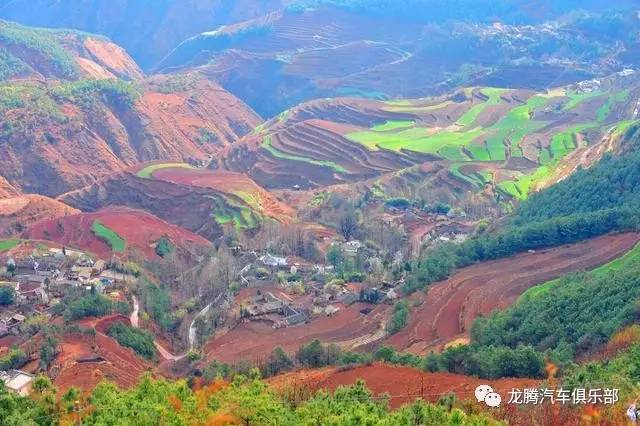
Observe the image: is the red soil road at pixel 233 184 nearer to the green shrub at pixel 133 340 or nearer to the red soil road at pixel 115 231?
the red soil road at pixel 115 231

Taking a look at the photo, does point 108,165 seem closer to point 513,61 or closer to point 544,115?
point 544,115

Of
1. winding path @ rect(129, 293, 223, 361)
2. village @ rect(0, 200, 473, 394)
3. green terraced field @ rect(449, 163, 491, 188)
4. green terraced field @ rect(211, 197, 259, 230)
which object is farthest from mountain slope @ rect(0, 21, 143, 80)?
winding path @ rect(129, 293, 223, 361)

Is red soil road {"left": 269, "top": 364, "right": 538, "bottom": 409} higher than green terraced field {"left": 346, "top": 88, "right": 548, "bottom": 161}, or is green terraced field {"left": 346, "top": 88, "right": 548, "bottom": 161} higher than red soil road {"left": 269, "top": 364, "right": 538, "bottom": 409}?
green terraced field {"left": 346, "top": 88, "right": 548, "bottom": 161}

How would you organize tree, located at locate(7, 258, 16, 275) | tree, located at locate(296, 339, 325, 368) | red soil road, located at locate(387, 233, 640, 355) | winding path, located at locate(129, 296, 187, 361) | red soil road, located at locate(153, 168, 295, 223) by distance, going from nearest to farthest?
tree, located at locate(296, 339, 325, 368), red soil road, located at locate(387, 233, 640, 355), winding path, located at locate(129, 296, 187, 361), tree, located at locate(7, 258, 16, 275), red soil road, located at locate(153, 168, 295, 223)

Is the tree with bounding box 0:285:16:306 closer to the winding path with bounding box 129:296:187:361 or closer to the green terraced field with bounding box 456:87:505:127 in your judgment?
the winding path with bounding box 129:296:187:361

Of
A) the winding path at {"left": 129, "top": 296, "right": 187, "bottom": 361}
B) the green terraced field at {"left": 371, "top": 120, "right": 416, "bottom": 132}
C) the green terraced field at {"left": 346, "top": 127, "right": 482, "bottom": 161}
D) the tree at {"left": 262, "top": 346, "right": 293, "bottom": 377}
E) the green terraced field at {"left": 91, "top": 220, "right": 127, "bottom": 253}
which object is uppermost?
the green terraced field at {"left": 371, "top": 120, "right": 416, "bottom": 132}

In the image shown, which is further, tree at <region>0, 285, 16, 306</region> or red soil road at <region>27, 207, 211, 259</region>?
red soil road at <region>27, 207, 211, 259</region>

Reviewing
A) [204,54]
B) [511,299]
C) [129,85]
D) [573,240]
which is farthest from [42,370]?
[204,54]
